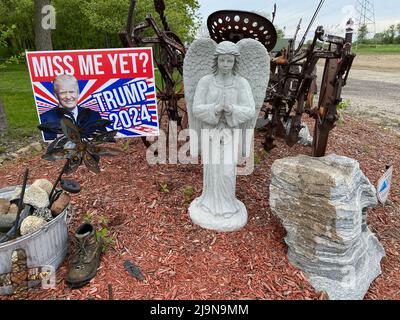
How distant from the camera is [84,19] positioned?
16672mm

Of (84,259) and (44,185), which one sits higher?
(44,185)

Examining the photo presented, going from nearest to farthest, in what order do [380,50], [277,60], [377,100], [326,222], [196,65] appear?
[326,222] → [196,65] → [277,60] → [377,100] → [380,50]

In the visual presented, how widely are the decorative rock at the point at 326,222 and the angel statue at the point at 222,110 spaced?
14.2 inches

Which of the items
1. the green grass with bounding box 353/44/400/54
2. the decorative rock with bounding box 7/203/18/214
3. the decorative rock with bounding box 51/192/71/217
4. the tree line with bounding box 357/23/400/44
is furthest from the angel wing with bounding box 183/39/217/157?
the tree line with bounding box 357/23/400/44

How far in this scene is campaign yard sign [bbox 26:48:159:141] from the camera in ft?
9.93

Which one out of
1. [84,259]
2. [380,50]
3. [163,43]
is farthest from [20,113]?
[380,50]

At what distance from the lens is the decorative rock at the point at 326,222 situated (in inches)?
80.6

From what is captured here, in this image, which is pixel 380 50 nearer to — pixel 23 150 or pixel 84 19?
pixel 84 19

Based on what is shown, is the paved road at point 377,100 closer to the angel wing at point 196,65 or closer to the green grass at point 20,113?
the angel wing at point 196,65

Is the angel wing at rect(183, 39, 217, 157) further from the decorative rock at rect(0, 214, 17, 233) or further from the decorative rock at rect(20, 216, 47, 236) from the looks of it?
the decorative rock at rect(0, 214, 17, 233)

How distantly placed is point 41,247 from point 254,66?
1.90 metres

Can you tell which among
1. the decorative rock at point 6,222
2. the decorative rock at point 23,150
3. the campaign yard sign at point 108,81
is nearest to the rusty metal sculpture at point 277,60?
the campaign yard sign at point 108,81

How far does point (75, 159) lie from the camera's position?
208 cm

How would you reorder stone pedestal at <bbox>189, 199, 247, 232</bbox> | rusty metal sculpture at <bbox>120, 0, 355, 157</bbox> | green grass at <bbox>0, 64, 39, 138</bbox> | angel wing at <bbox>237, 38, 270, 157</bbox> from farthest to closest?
green grass at <bbox>0, 64, 39, 138</bbox>, rusty metal sculpture at <bbox>120, 0, 355, 157</bbox>, stone pedestal at <bbox>189, 199, 247, 232</bbox>, angel wing at <bbox>237, 38, 270, 157</bbox>
